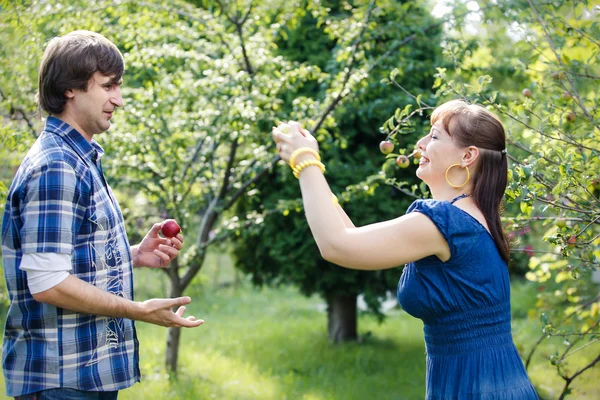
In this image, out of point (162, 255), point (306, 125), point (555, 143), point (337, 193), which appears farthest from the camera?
point (337, 193)

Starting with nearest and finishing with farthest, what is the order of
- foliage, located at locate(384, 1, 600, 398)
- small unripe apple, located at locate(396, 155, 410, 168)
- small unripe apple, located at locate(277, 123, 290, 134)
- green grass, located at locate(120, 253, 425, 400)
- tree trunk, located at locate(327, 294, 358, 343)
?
small unripe apple, located at locate(277, 123, 290, 134), foliage, located at locate(384, 1, 600, 398), small unripe apple, located at locate(396, 155, 410, 168), green grass, located at locate(120, 253, 425, 400), tree trunk, located at locate(327, 294, 358, 343)

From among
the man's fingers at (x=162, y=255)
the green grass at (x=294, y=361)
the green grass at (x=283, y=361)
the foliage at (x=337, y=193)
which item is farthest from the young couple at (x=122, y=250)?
the foliage at (x=337, y=193)

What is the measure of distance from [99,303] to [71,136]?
0.48 metres

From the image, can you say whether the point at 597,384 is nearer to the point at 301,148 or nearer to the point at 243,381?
the point at 243,381

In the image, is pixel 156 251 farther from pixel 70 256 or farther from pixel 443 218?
pixel 443 218

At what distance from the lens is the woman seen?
1.70 metres

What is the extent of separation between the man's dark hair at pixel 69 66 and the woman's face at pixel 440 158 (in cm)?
97

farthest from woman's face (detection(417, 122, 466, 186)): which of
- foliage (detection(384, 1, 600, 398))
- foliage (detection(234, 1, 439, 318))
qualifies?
foliage (detection(234, 1, 439, 318))

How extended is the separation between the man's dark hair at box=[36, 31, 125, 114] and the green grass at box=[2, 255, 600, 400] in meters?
3.01

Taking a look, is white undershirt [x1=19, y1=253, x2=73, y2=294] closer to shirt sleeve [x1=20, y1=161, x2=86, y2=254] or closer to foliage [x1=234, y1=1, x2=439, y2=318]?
shirt sleeve [x1=20, y1=161, x2=86, y2=254]

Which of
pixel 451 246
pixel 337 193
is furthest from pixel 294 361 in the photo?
pixel 451 246

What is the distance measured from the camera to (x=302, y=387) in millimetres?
4918

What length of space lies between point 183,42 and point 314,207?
311 cm

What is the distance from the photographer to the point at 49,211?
168 cm
